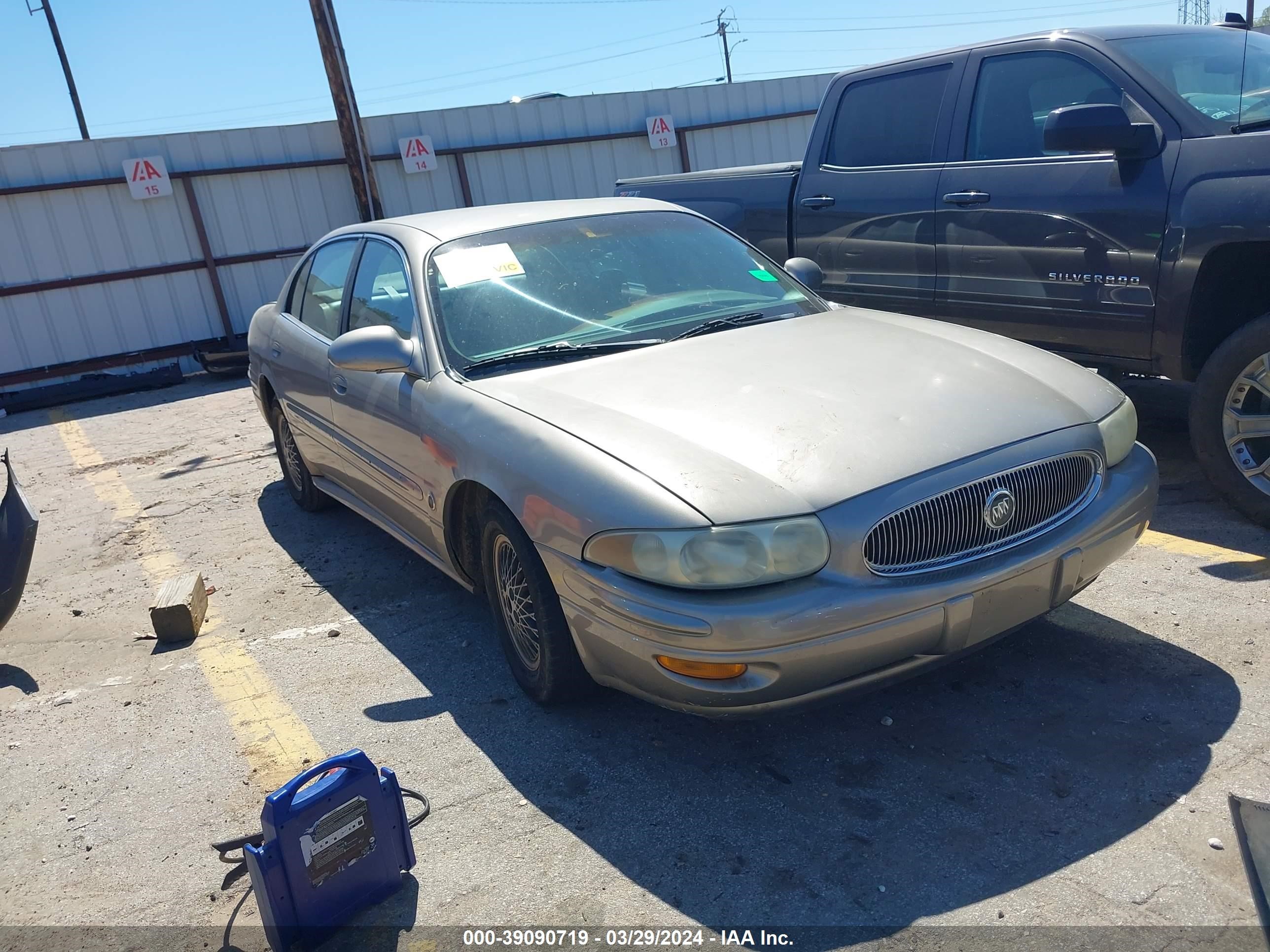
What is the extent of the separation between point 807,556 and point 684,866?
0.84 metres

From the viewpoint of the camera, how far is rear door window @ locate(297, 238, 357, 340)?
4.84m

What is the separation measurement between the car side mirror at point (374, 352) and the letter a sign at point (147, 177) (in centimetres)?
1113

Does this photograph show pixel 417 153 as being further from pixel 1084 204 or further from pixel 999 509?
pixel 999 509

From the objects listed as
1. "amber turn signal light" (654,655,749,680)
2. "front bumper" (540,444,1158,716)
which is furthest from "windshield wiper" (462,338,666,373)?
"amber turn signal light" (654,655,749,680)

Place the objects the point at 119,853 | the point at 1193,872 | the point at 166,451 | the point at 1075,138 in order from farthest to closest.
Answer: the point at 166,451
the point at 1075,138
the point at 119,853
the point at 1193,872

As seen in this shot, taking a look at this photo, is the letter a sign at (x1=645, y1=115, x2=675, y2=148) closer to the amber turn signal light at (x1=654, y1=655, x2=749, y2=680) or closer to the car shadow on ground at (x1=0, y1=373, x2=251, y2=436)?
the car shadow on ground at (x1=0, y1=373, x2=251, y2=436)

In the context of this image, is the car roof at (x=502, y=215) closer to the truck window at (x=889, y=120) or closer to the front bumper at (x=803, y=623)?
the truck window at (x=889, y=120)

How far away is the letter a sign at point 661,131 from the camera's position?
16781 mm

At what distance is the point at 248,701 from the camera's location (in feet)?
12.6

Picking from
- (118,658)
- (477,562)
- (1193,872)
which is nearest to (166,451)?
(118,658)

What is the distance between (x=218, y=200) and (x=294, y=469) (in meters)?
9.38

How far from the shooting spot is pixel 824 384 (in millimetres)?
3252

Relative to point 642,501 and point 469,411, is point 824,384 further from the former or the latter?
point 469,411

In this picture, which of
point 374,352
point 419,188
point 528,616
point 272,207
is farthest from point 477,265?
point 419,188
